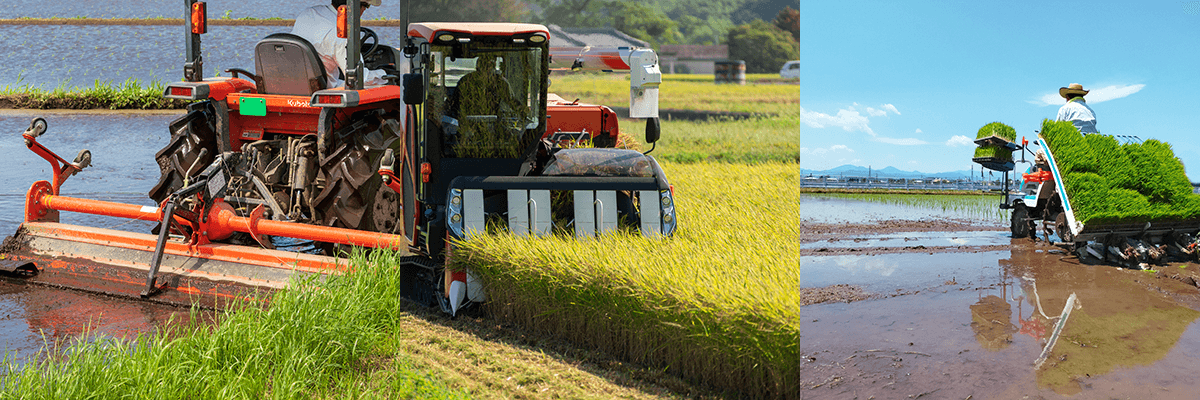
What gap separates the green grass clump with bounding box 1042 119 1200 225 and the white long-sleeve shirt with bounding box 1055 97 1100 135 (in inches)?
19.5

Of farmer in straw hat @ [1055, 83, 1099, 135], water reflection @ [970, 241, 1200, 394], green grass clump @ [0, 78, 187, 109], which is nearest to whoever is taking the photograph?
water reflection @ [970, 241, 1200, 394]

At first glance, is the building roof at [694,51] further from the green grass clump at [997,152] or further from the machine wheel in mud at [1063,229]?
the green grass clump at [997,152]

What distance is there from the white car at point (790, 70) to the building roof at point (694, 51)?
0.18m

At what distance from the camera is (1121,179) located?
792cm

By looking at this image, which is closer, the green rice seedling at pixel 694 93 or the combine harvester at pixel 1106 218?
the green rice seedling at pixel 694 93

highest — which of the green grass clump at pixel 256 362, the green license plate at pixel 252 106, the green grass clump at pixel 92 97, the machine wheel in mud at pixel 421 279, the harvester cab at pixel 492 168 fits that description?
the green grass clump at pixel 92 97

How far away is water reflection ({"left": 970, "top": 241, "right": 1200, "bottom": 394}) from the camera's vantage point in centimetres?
495

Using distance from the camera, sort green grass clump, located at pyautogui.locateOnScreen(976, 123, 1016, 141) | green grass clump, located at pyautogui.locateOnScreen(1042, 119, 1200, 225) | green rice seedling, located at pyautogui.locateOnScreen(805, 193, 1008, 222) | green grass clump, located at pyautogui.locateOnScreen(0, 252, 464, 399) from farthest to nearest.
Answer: green rice seedling, located at pyautogui.locateOnScreen(805, 193, 1008, 222) → green grass clump, located at pyautogui.locateOnScreen(976, 123, 1016, 141) → green grass clump, located at pyautogui.locateOnScreen(1042, 119, 1200, 225) → green grass clump, located at pyautogui.locateOnScreen(0, 252, 464, 399)

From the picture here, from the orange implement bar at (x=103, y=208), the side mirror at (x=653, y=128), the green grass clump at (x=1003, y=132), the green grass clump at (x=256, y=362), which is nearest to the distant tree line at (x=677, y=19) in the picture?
the side mirror at (x=653, y=128)

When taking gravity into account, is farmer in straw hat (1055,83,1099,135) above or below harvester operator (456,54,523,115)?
above

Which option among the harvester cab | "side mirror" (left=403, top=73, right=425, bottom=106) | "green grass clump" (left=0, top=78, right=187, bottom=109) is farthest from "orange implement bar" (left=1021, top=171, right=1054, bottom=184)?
"green grass clump" (left=0, top=78, right=187, bottom=109)

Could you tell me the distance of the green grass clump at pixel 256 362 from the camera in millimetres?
2969

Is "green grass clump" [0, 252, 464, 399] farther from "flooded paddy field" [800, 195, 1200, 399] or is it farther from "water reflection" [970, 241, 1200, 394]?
"water reflection" [970, 241, 1200, 394]

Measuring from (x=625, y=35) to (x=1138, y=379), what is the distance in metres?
4.13
